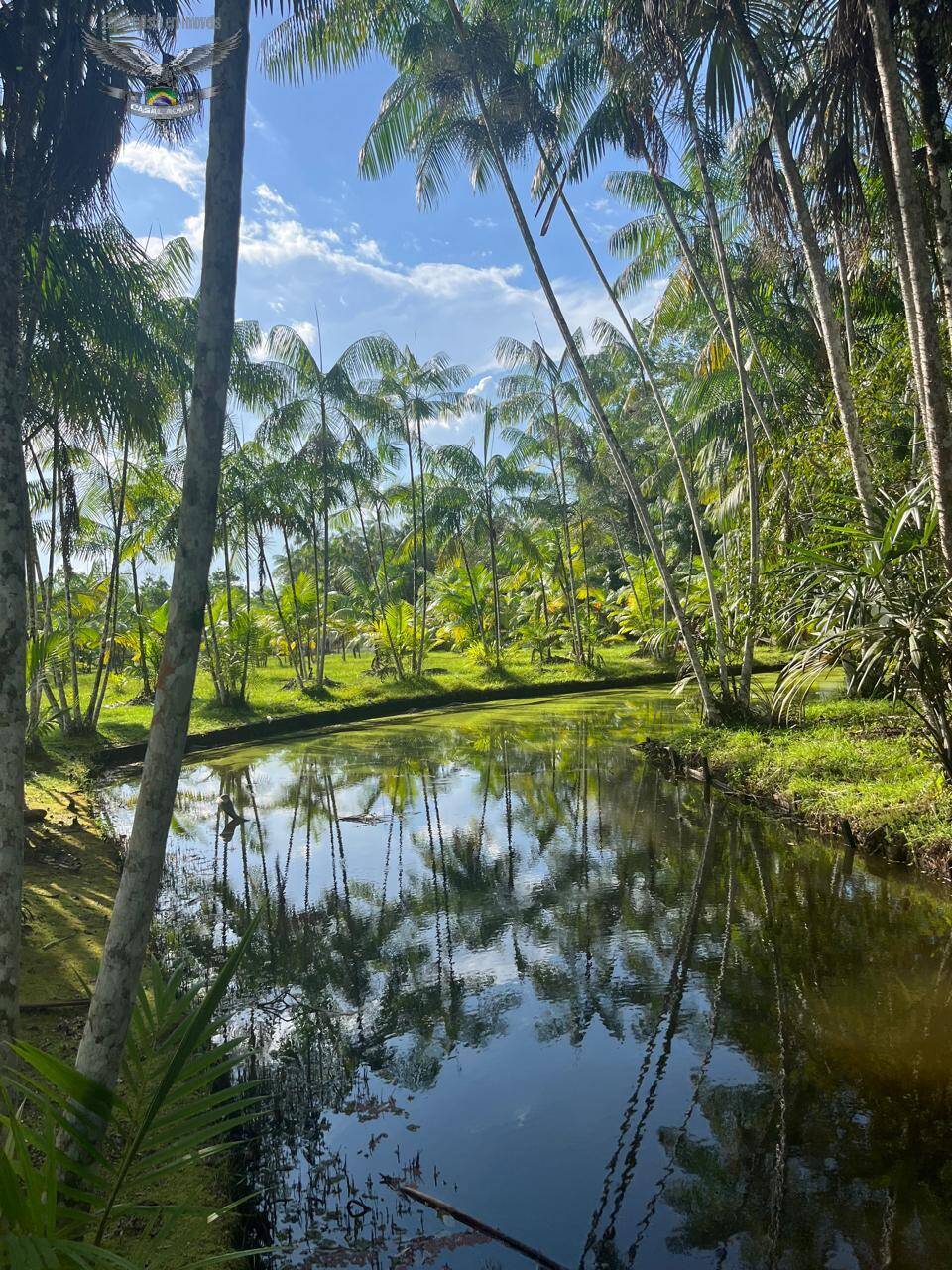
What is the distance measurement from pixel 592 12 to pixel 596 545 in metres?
25.3

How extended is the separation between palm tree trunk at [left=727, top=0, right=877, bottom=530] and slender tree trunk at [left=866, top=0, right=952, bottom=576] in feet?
6.07

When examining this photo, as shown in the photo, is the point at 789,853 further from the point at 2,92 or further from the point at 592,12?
the point at 592,12

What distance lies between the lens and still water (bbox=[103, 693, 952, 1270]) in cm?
355

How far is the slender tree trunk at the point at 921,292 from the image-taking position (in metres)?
6.56

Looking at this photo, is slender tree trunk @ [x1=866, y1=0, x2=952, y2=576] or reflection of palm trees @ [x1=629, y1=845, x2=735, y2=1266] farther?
slender tree trunk @ [x1=866, y1=0, x2=952, y2=576]

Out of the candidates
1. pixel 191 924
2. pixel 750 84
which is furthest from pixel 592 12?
pixel 191 924

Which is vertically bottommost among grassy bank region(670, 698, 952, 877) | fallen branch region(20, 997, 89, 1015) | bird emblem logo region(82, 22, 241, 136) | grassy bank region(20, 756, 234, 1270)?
grassy bank region(20, 756, 234, 1270)

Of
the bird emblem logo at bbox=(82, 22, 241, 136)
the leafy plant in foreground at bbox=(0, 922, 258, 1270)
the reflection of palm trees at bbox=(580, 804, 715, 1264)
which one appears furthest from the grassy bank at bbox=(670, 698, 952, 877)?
the bird emblem logo at bbox=(82, 22, 241, 136)

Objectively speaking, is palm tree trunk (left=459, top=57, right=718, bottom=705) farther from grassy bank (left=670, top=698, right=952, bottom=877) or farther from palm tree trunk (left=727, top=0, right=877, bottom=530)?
palm tree trunk (left=727, top=0, right=877, bottom=530)

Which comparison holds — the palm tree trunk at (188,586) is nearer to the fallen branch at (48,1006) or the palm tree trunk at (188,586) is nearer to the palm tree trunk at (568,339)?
the fallen branch at (48,1006)

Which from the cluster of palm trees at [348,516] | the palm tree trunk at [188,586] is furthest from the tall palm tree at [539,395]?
the palm tree trunk at [188,586]

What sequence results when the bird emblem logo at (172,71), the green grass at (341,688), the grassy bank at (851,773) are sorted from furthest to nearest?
the green grass at (341,688)
the grassy bank at (851,773)
the bird emblem logo at (172,71)

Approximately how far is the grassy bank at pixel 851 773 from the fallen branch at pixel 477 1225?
5.17m

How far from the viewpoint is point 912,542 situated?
6953 millimetres
